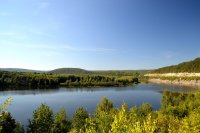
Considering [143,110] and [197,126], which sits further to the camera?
[143,110]

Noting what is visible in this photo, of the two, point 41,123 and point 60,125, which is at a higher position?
point 41,123

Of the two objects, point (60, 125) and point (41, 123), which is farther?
point (60, 125)

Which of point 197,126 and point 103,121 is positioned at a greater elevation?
point 197,126

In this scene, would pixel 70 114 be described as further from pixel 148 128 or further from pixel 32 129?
pixel 148 128

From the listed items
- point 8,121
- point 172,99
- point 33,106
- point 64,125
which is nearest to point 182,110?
point 172,99

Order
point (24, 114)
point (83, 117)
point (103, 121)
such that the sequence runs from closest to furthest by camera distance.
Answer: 1. point (103, 121)
2. point (83, 117)
3. point (24, 114)

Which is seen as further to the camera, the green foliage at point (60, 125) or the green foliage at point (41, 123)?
A: the green foliage at point (60, 125)

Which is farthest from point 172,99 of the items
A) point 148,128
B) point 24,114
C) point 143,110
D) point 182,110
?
point 148,128

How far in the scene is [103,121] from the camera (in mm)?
54812

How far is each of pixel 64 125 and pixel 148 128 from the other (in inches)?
1814

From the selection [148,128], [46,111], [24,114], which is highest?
[148,128]

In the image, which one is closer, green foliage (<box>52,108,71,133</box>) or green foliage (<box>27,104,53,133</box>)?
green foliage (<box>27,104,53,133</box>)

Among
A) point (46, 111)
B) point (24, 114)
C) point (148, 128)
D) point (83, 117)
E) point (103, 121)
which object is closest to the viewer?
point (148, 128)

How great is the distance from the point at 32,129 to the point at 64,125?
8325 millimetres
